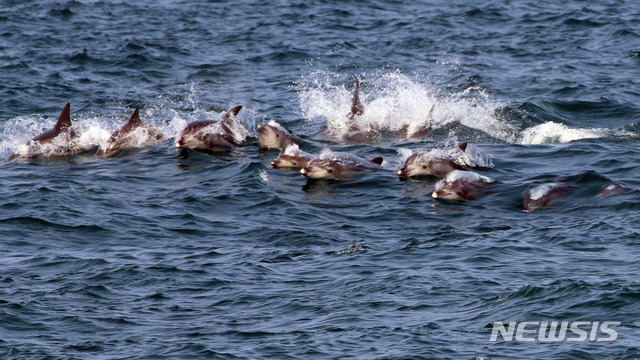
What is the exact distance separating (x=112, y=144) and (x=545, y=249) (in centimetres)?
1137

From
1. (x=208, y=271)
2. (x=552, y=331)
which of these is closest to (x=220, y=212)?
(x=208, y=271)

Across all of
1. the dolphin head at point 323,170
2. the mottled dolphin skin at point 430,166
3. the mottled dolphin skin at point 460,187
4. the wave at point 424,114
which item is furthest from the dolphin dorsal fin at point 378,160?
the wave at point 424,114

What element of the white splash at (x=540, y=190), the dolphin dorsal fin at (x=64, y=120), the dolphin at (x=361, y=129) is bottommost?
the dolphin at (x=361, y=129)

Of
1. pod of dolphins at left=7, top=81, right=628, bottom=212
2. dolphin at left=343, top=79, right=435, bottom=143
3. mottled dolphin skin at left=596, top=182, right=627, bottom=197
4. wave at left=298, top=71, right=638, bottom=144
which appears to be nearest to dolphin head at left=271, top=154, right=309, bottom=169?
pod of dolphins at left=7, top=81, right=628, bottom=212

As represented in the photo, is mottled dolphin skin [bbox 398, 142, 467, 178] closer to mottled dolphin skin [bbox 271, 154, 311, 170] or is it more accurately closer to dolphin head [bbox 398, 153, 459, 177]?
dolphin head [bbox 398, 153, 459, 177]

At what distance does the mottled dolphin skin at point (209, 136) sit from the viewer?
73.7 feet

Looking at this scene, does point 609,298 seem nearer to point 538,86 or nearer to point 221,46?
point 538,86

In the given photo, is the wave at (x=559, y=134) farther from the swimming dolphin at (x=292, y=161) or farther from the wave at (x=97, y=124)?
the wave at (x=97, y=124)

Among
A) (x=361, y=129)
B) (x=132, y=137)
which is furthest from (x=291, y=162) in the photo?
(x=132, y=137)

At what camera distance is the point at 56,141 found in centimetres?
2272

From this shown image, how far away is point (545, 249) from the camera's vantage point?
50.2 ft

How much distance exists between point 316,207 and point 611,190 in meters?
Result: 5.44

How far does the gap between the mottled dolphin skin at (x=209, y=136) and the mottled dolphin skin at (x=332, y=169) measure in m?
3.23

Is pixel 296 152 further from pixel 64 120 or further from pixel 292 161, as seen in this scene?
pixel 64 120
